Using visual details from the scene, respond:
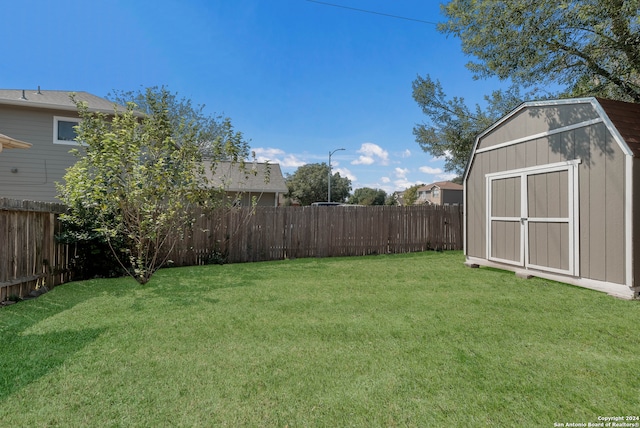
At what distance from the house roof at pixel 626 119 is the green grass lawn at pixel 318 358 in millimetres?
2177

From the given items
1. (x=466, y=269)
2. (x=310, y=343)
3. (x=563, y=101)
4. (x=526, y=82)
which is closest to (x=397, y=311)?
(x=310, y=343)

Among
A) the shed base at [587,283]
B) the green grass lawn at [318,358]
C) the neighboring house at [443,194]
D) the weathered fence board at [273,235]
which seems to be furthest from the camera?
the neighboring house at [443,194]

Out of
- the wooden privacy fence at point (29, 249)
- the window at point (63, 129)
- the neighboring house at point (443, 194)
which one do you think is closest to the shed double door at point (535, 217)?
the wooden privacy fence at point (29, 249)

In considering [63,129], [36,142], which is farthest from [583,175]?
[36,142]

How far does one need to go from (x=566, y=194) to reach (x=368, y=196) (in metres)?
46.0

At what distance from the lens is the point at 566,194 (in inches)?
199

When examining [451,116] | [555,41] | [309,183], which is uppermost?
[309,183]

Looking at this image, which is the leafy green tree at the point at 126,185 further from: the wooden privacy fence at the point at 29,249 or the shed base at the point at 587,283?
the shed base at the point at 587,283

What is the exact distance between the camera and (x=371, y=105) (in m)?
13.9

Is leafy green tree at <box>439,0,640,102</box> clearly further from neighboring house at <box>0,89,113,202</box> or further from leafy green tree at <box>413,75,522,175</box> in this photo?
neighboring house at <box>0,89,113,202</box>

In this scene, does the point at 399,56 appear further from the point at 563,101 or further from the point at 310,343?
the point at 310,343

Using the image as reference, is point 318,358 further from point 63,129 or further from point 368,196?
point 368,196

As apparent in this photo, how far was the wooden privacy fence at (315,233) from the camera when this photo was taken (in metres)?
7.55

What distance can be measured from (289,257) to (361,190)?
4825cm
